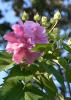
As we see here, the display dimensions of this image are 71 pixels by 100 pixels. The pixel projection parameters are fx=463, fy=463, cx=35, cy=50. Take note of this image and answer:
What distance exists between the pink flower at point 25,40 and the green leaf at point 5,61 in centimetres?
3

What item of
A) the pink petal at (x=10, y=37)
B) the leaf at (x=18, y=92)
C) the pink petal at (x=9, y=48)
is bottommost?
the leaf at (x=18, y=92)

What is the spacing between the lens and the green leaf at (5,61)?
6.44 ft

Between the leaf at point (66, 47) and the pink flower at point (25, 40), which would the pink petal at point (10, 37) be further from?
the leaf at point (66, 47)

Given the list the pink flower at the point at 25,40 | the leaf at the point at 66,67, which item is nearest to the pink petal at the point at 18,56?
the pink flower at the point at 25,40

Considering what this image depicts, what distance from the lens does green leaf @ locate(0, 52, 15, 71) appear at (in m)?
1.96

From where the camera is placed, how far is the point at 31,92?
1961 millimetres

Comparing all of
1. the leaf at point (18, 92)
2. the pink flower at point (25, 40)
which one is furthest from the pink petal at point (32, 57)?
the leaf at point (18, 92)

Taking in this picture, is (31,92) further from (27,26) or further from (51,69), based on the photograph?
(27,26)

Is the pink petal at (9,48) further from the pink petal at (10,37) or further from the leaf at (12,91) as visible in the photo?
the leaf at (12,91)

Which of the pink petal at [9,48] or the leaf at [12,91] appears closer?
the leaf at [12,91]

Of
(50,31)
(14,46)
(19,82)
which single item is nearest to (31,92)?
(19,82)

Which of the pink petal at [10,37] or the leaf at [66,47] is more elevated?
the pink petal at [10,37]

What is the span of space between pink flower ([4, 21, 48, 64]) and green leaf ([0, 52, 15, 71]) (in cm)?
3

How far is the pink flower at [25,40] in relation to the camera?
1981 millimetres
